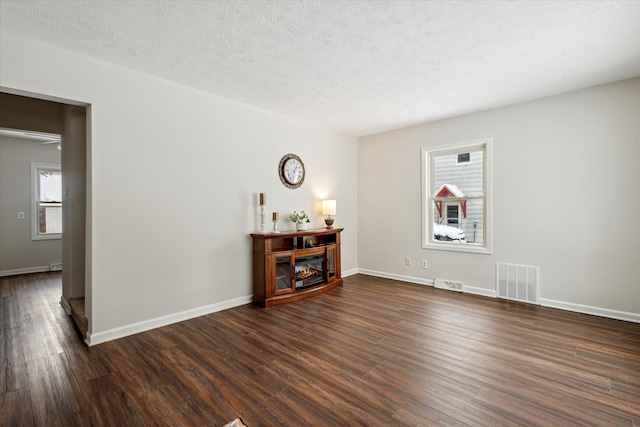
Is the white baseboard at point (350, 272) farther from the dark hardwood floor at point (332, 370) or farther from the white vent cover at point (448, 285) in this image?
the dark hardwood floor at point (332, 370)

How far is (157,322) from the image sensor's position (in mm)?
3156

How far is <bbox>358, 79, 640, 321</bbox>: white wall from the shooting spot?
10.7ft

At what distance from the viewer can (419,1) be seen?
2008 mm

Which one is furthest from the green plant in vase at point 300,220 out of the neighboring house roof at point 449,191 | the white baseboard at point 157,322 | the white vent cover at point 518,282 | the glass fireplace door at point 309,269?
the white vent cover at point 518,282

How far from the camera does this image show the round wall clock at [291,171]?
4422mm

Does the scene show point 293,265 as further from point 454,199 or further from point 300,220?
point 454,199

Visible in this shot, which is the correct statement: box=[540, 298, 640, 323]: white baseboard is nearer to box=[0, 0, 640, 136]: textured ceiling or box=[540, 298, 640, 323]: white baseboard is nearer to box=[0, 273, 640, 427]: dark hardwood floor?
box=[0, 273, 640, 427]: dark hardwood floor

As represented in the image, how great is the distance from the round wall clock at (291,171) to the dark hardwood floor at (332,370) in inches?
75.6

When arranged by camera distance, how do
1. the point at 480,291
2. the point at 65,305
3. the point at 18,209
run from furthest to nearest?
the point at 18,209
the point at 480,291
the point at 65,305

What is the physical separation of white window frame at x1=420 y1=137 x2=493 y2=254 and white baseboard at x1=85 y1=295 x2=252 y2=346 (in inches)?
117

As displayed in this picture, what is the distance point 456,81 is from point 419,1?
4.92 feet

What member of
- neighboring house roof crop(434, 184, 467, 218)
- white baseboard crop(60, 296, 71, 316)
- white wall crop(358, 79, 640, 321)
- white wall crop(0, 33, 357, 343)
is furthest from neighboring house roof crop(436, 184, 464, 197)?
white baseboard crop(60, 296, 71, 316)

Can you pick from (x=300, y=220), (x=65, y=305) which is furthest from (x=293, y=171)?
(x=65, y=305)

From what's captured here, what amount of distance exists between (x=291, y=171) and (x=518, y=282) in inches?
138
